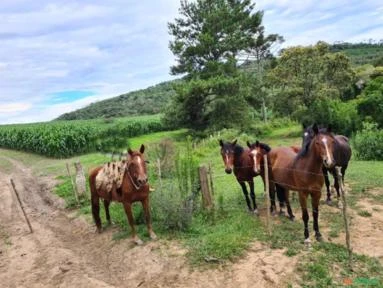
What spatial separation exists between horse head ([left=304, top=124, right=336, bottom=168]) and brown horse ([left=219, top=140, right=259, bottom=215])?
8.20ft

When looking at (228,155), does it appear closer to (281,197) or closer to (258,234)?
(281,197)

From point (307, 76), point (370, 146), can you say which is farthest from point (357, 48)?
point (370, 146)

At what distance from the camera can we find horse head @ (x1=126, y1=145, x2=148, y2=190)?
A: 8.52 meters

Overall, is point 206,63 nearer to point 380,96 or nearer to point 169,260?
point 380,96

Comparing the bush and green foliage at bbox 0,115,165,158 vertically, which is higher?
green foliage at bbox 0,115,165,158

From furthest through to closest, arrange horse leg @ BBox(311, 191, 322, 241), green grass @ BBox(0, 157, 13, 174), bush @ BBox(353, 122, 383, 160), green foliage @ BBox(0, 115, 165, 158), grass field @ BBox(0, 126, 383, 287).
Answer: green foliage @ BBox(0, 115, 165, 158), green grass @ BBox(0, 157, 13, 174), bush @ BBox(353, 122, 383, 160), horse leg @ BBox(311, 191, 322, 241), grass field @ BBox(0, 126, 383, 287)

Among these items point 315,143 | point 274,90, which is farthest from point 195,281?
point 274,90

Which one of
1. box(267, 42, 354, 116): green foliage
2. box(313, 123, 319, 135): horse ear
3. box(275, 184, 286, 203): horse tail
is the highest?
box(267, 42, 354, 116): green foliage

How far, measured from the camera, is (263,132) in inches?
1335

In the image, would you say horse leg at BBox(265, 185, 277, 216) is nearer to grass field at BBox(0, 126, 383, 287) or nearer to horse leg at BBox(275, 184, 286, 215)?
horse leg at BBox(275, 184, 286, 215)

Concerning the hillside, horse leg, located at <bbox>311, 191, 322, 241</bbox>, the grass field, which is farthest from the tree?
the hillside

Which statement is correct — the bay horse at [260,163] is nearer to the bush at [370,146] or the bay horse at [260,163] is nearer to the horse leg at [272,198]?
the horse leg at [272,198]

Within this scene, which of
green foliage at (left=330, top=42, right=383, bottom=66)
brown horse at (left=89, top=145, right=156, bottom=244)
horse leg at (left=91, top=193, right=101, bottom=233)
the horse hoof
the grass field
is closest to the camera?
the grass field

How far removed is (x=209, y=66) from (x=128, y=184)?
83.2ft
